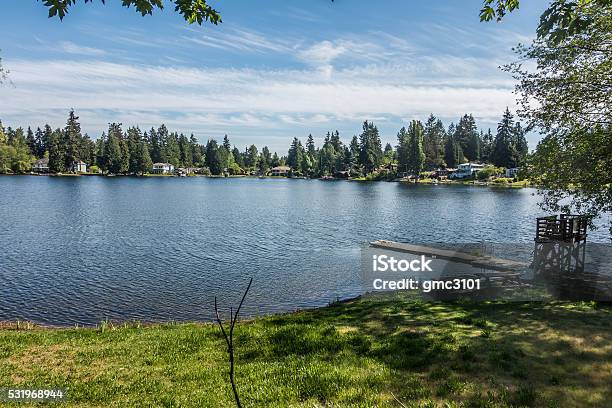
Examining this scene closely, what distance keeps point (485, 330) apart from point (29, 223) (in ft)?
200

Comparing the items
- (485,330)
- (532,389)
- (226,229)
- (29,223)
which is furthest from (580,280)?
(29,223)

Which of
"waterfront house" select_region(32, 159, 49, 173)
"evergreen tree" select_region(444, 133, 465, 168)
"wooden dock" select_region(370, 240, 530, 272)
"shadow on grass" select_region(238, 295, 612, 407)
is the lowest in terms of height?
"wooden dock" select_region(370, 240, 530, 272)

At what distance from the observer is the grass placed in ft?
26.9

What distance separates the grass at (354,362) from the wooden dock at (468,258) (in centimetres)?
850

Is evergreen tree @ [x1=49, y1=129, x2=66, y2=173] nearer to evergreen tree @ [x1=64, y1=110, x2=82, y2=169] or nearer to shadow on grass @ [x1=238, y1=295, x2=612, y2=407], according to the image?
evergreen tree @ [x1=64, y1=110, x2=82, y2=169]

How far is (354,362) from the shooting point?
9.93m

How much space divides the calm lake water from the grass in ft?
34.2

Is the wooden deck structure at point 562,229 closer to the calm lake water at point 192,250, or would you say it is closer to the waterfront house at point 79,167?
the calm lake water at point 192,250

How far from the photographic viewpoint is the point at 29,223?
5503 cm

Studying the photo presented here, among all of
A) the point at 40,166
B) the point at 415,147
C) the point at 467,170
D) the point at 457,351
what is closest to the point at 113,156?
the point at 40,166

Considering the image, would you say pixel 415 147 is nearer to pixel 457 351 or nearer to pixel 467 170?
pixel 467 170

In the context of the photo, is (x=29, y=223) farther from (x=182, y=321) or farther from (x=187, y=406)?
(x=187, y=406)

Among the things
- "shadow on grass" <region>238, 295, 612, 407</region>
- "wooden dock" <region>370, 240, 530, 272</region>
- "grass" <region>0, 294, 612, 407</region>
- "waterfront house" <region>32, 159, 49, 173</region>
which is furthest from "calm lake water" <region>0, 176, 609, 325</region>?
"waterfront house" <region>32, 159, 49, 173</region>

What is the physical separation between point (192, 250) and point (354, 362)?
33.8m
